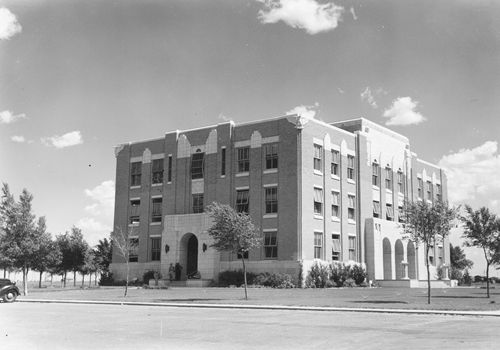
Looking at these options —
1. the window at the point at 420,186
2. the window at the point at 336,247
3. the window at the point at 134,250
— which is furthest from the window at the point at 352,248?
the window at the point at 134,250

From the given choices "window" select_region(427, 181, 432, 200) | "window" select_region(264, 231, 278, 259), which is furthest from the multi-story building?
"window" select_region(427, 181, 432, 200)

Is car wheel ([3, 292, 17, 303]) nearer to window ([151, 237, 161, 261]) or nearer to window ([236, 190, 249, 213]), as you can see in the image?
window ([236, 190, 249, 213])

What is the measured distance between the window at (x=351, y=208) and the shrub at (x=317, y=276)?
749 cm

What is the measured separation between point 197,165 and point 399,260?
77.3ft

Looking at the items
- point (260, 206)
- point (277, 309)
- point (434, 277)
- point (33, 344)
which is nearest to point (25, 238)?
point (260, 206)

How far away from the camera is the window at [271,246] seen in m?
50.2

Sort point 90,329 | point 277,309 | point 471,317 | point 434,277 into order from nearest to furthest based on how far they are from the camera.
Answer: point 90,329
point 471,317
point 277,309
point 434,277

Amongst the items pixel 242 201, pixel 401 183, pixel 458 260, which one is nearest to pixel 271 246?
pixel 242 201

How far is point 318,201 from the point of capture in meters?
51.5

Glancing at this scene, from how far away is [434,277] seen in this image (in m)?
67.2

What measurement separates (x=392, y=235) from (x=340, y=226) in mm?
8830

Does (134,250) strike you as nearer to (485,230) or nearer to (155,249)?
(155,249)

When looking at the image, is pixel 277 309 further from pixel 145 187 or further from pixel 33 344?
pixel 145 187

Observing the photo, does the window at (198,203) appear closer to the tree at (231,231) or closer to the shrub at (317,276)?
the shrub at (317,276)
